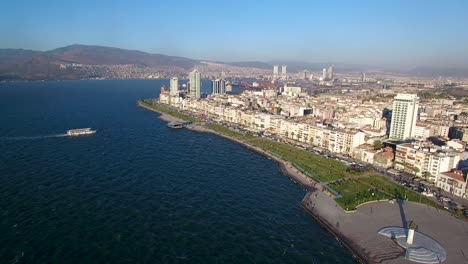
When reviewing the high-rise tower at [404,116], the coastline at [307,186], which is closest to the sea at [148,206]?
the coastline at [307,186]

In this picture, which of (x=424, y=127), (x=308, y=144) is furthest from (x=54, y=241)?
(x=424, y=127)

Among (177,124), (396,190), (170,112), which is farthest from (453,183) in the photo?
(170,112)

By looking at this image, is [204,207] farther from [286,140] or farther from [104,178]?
[286,140]

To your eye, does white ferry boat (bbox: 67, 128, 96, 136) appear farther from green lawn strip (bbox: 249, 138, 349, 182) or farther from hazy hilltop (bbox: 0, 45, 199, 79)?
hazy hilltop (bbox: 0, 45, 199, 79)

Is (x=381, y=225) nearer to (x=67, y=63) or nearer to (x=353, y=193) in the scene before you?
(x=353, y=193)

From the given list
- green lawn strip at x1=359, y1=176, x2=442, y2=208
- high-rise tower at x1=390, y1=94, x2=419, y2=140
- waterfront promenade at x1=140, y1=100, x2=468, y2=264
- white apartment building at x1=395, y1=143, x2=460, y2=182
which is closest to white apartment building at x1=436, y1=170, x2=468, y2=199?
white apartment building at x1=395, y1=143, x2=460, y2=182

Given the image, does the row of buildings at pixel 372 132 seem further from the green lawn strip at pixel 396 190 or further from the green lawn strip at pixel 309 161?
the green lawn strip at pixel 309 161

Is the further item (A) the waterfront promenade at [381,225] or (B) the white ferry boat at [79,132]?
(B) the white ferry boat at [79,132]

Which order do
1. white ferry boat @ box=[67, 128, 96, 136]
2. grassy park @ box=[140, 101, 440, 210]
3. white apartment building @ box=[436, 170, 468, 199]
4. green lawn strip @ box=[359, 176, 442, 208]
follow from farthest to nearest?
white ferry boat @ box=[67, 128, 96, 136]
white apartment building @ box=[436, 170, 468, 199]
grassy park @ box=[140, 101, 440, 210]
green lawn strip @ box=[359, 176, 442, 208]
